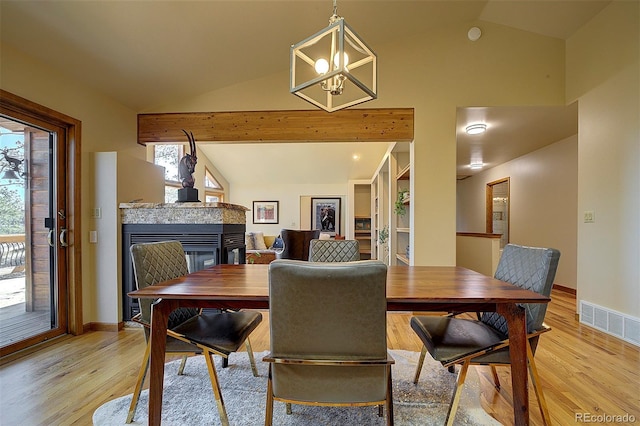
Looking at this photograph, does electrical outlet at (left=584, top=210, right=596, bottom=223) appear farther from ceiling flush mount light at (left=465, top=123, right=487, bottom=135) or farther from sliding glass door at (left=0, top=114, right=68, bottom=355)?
sliding glass door at (left=0, top=114, right=68, bottom=355)

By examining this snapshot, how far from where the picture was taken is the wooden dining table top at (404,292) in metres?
1.24

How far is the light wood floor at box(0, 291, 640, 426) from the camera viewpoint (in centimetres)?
159

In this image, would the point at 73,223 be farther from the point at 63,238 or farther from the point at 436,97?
the point at 436,97

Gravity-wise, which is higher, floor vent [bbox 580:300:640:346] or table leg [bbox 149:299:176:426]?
table leg [bbox 149:299:176:426]

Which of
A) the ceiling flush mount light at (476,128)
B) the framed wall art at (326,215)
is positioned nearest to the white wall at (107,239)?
the ceiling flush mount light at (476,128)

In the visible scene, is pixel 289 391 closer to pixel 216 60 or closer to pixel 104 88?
pixel 216 60

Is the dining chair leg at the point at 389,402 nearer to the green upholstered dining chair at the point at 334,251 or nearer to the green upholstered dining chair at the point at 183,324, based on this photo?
the green upholstered dining chair at the point at 183,324

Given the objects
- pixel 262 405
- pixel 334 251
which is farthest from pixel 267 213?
pixel 262 405

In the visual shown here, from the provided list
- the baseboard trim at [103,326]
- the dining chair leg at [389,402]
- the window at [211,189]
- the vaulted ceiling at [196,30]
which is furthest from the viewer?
the window at [211,189]

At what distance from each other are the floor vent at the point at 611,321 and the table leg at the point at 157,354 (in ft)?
11.6

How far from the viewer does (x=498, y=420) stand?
151cm

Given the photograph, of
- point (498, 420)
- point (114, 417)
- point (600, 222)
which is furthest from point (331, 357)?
point (600, 222)

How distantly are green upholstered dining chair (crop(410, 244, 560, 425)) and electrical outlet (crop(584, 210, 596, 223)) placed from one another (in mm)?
1868

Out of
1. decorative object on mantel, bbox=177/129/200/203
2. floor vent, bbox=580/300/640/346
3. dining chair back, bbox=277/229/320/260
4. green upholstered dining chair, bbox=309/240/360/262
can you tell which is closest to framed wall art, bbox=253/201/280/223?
dining chair back, bbox=277/229/320/260
